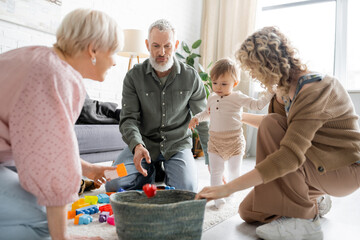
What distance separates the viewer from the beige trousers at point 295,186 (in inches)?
49.3

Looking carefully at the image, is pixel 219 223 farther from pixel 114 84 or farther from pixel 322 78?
pixel 114 84

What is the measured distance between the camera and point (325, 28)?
4242 millimetres

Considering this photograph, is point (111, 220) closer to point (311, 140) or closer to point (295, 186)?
point (295, 186)

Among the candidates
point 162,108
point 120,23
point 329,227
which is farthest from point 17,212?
point 120,23

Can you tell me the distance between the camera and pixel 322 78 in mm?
1228

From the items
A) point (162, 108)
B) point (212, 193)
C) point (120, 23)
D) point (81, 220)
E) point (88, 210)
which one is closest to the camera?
point (212, 193)

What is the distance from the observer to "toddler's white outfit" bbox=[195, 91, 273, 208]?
1.87 meters

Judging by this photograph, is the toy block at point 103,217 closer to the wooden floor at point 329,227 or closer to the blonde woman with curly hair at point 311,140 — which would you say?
the wooden floor at point 329,227

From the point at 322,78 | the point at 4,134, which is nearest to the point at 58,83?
the point at 4,134

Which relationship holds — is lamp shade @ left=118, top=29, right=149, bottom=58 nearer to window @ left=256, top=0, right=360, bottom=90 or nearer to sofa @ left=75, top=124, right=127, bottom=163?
sofa @ left=75, top=124, right=127, bottom=163

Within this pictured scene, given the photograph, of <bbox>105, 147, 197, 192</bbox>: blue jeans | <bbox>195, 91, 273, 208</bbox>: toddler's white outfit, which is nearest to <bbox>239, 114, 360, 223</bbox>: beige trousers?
<bbox>195, 91, 273, 208</bbox>: toddler's white outfit

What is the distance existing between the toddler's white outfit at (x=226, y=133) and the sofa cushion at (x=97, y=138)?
1070mm

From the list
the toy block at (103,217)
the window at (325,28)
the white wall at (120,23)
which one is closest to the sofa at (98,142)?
the white wall at (120,23)

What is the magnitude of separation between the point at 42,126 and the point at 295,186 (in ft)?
3.08
